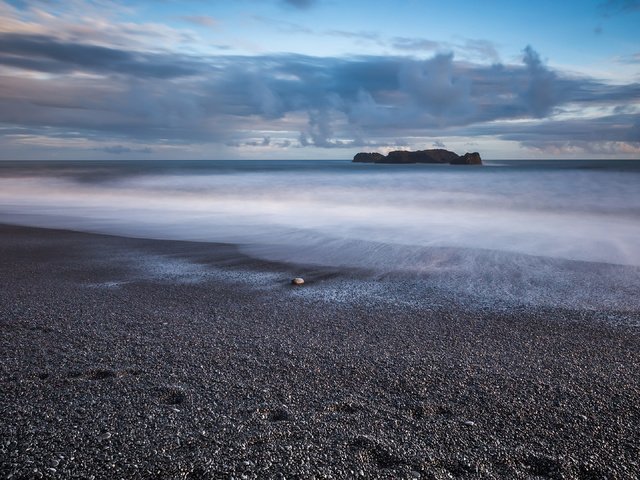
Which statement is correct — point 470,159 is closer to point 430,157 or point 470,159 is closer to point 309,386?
point 430,157

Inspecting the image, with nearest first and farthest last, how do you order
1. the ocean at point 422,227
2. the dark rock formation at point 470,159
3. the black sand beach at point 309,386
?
the black sand beach at point 309,386 < the ocean at point 422,227 < the dark rock formation at point 470,159

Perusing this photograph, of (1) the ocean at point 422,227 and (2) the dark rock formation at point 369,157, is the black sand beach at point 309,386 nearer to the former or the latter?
(1) the ocean at point 422,227

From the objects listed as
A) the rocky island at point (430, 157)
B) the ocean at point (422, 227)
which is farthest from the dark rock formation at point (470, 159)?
the ocean at point (422, 227)

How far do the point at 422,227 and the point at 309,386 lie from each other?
1059 centimetres

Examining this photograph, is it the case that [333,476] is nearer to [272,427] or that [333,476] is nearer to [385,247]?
[272,427]

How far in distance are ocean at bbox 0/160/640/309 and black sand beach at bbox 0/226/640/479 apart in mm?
1751

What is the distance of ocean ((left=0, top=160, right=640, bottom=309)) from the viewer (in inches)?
295

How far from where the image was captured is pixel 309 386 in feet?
11.9

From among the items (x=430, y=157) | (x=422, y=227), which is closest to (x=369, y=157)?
(x=430, y=157)

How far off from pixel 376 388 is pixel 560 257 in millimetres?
6673

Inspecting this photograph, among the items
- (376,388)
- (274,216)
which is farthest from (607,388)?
(274,216)

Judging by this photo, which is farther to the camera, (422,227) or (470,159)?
(470,159)

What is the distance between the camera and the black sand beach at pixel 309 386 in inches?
109

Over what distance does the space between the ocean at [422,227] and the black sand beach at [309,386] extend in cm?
175
